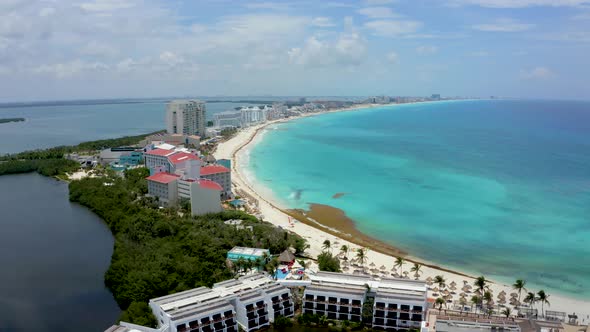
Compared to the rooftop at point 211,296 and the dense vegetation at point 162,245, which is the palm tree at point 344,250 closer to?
the dense vegetation at point 162,245

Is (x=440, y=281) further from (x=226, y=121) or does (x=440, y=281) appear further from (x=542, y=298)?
(x=226, y=121)

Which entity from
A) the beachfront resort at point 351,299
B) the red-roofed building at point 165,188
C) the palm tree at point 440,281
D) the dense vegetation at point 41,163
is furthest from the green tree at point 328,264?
the dense vegetation at point 41,163

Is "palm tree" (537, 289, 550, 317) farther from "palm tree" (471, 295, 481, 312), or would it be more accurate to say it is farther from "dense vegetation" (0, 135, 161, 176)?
"dense vegetation" (0, 135, 161, 176)

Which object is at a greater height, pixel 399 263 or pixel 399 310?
pixel 399 263

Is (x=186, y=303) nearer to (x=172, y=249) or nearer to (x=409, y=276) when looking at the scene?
(x=172, y=249)

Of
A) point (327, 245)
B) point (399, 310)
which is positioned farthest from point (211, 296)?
point (327, 245)
